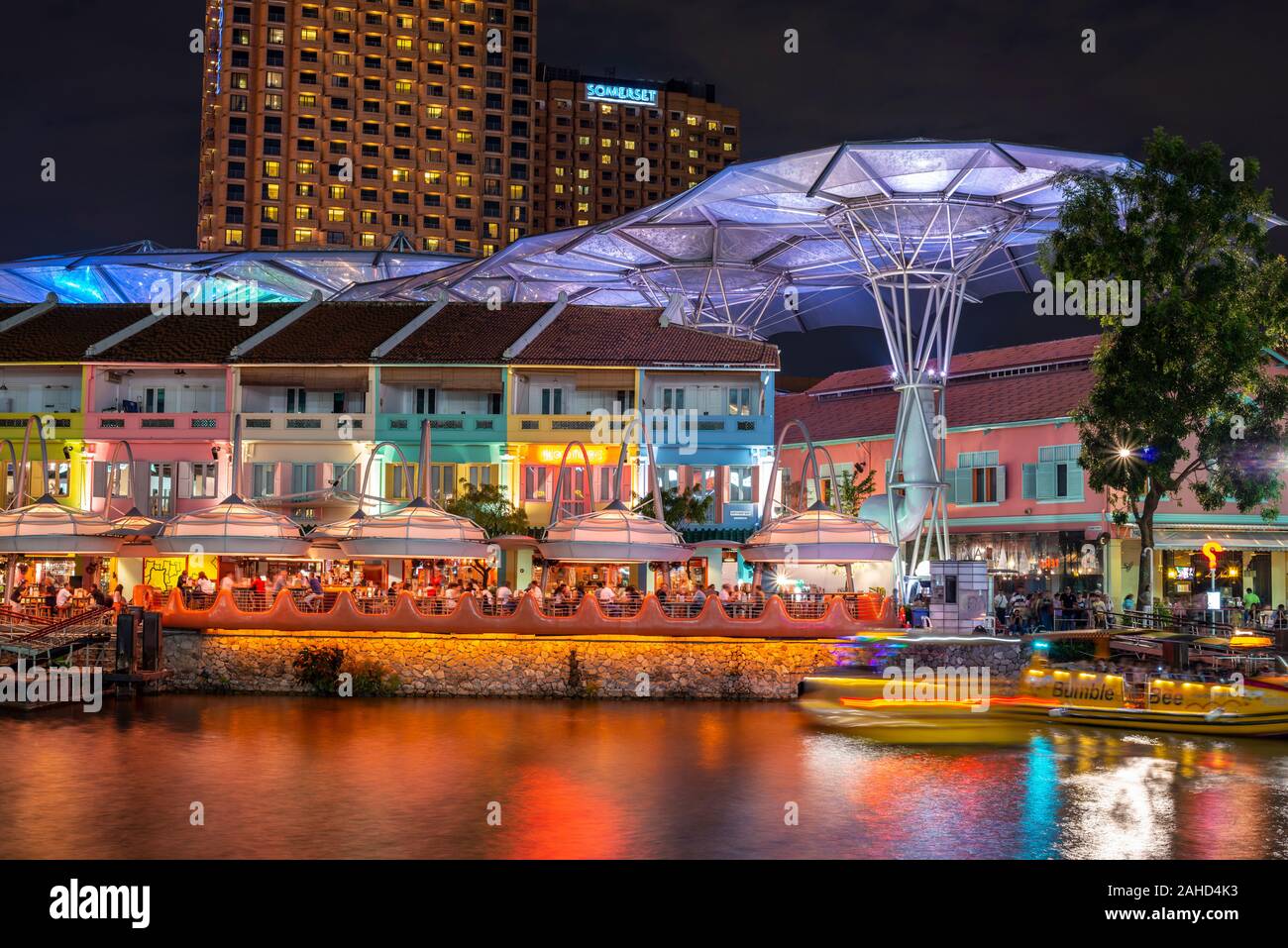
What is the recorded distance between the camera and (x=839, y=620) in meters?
38.8

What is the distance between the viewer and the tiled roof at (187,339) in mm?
52156

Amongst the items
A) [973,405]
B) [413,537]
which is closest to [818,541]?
[413,537]

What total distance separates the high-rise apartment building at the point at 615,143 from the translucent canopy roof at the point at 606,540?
392ft

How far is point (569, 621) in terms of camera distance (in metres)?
38.7

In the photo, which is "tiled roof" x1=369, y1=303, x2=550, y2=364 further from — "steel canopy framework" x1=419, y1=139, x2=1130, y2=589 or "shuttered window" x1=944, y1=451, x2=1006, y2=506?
"shuttered window" x1=944, y1=451, x2=1006, y2=506

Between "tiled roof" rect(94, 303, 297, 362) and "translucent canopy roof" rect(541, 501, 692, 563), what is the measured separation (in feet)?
63.4

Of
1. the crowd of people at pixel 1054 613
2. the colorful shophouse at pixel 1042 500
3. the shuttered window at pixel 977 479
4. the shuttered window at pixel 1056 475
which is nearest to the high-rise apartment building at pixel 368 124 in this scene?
the colorful shophouse at pixel 1042 500

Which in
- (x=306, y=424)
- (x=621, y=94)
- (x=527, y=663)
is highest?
(x=621, y=94)

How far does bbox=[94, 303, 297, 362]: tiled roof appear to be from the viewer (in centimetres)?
5216

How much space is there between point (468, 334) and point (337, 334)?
494cm

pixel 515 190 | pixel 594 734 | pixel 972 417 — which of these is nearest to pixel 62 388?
pixel 594 734

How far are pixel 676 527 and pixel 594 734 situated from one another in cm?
1601

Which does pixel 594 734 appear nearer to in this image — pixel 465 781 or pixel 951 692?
pixel 465 781

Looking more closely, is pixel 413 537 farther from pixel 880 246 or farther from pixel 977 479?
pixel 977 479
